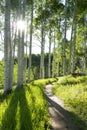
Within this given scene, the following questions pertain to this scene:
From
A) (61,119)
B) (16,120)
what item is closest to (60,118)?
(61,119)

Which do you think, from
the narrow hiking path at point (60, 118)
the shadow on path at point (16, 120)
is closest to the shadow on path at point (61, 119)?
the narrow hiking path at point (60, 118)

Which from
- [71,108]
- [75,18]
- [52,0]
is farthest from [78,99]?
[52,0]

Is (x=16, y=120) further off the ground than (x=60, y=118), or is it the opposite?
(x=16, y=120)

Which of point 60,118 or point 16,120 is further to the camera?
point 60,118

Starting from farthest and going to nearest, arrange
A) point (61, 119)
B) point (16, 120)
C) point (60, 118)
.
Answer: point (60, 118) → point (61, 119) → point (16, 120)

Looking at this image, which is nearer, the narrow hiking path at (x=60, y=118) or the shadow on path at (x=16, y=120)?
the shadow on path at (x=16, y=120)

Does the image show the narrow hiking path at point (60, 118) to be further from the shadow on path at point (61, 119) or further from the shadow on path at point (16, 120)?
the shadow on path at point (16, 120)

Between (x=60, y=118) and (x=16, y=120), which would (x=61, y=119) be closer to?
(x=60, y=118)

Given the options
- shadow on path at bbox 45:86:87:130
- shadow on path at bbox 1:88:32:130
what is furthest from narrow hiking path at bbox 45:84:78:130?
shadow on path at bbox 1:88:32:130

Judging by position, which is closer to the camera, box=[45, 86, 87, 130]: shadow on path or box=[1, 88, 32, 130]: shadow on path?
box=[1, 88, 32, 130]: shadow on path

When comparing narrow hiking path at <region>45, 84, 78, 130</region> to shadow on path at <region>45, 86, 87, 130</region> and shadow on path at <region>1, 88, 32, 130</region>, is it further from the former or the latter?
shadow on path at <region>1, 88, 32, 130</region>

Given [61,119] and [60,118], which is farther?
[60,118]

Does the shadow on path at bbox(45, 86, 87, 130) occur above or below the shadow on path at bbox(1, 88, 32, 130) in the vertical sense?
below

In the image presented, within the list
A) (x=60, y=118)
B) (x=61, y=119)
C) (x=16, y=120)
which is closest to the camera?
(x=16, y=120)
